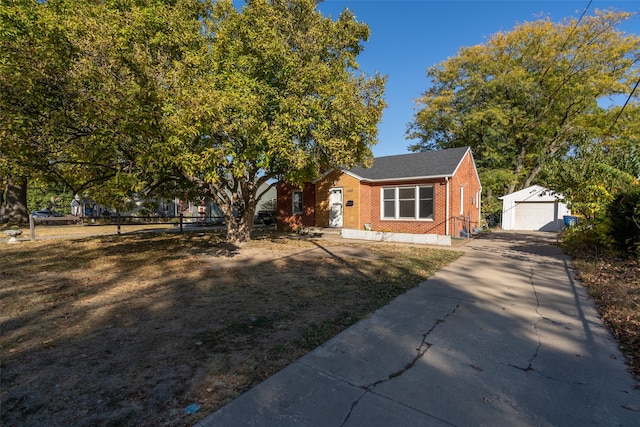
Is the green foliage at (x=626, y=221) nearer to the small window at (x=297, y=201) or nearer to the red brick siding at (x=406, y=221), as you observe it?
the red brick siding at (x=406, y=221)

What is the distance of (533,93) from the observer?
26.1 m

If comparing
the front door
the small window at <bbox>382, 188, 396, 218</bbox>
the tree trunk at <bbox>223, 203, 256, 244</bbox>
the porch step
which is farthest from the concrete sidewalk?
the front door

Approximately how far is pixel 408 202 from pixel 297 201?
7.06 m

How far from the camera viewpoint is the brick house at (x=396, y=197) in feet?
50.2

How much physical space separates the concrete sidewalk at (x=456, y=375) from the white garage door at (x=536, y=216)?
19911 millimetres

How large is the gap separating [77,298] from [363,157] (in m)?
9.45

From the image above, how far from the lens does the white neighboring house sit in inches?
837

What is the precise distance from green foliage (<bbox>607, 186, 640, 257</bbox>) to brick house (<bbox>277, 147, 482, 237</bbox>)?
6197 millimetres

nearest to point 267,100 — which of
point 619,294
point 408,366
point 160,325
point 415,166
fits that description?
point 160,325

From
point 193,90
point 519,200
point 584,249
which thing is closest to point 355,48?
point 193,90

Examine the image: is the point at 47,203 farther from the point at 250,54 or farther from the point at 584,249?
the point at 584,249

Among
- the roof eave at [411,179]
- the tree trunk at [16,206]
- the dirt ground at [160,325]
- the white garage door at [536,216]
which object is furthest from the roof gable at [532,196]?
the tree trunk at [16,206]

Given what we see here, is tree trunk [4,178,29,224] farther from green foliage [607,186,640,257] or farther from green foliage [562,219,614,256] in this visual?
green foliage [607,186,640,257]

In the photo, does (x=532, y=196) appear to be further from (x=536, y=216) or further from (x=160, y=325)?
(x=160, y=325)
